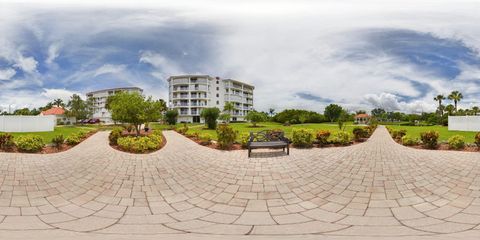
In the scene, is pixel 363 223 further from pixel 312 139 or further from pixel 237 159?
pixel 312 139

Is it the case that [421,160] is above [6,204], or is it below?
above

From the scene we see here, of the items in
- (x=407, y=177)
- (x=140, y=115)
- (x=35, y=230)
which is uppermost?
(x=140, y=115)

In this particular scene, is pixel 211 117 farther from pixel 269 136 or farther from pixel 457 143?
pixel 457 143

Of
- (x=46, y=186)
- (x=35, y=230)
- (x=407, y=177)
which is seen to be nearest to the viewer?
(x=35, y=230)

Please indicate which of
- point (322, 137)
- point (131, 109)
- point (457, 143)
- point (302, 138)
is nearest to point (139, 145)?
point (302, 138)

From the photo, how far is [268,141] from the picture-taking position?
34.5 ft

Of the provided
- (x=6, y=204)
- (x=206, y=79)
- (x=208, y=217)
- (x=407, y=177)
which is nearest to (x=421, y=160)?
(x=407, y=177)

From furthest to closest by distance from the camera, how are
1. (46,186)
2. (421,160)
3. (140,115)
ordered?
(140,115) < (421,160) < (46,186)

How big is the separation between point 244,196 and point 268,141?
16.1ft

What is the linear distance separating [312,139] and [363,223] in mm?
7144

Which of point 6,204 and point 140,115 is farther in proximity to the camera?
point 140,115

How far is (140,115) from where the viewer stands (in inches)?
Answer: 766

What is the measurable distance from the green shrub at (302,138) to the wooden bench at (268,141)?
0.58m

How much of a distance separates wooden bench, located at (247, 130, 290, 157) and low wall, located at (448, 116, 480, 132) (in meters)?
26.4
